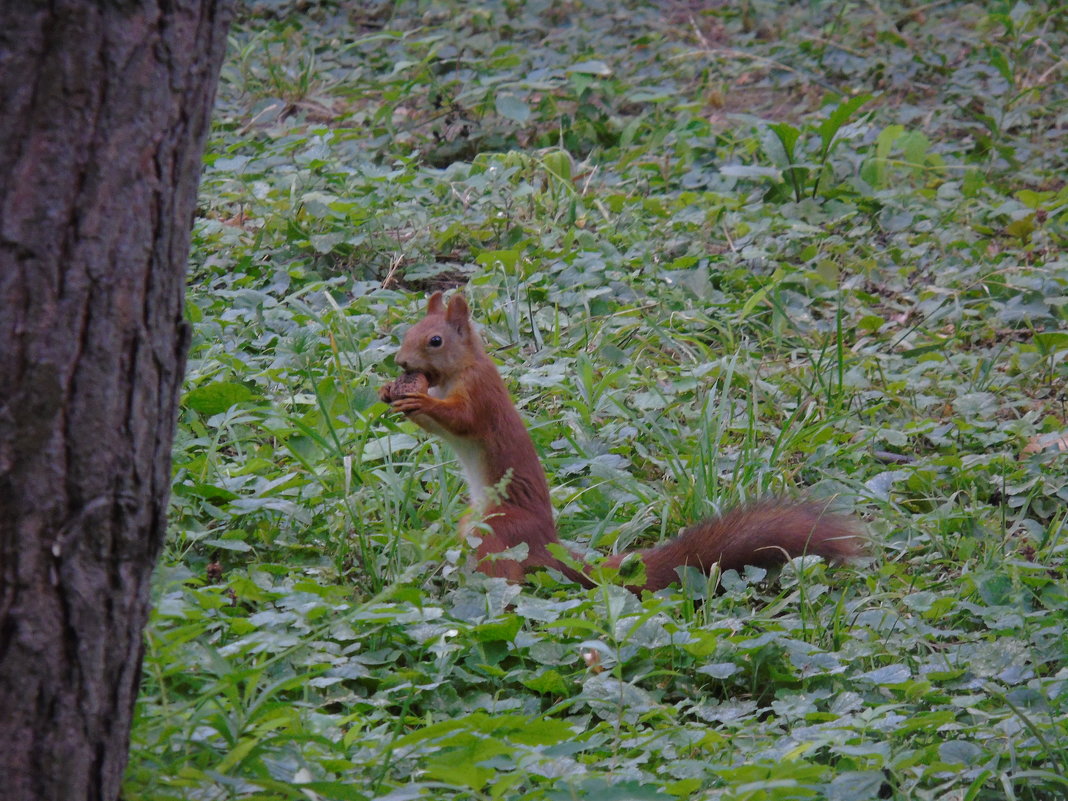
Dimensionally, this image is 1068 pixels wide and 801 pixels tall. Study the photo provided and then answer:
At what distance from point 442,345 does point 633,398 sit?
72cm

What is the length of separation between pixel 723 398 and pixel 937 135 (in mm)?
3078

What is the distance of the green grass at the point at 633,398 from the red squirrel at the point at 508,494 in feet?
0.29

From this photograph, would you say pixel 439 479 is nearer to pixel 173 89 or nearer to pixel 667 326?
pixel 667 326

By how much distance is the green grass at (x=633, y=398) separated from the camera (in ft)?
6.69

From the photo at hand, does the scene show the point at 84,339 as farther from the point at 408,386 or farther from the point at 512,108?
the point at 512,108

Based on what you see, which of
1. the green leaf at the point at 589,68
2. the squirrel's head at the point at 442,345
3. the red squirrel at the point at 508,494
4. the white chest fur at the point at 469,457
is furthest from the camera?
the green leaf at the point at 589,68

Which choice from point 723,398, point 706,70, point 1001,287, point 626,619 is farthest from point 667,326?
point 706,70

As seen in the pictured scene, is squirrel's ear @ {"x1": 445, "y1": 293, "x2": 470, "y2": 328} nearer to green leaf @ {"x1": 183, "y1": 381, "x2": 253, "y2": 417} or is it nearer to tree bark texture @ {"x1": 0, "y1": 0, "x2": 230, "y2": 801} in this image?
green leaf @ {"x1": 183, "y1": 381, "x2": 253, "y2": 417}

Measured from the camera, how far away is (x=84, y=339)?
1.43m

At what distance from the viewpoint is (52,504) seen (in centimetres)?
143

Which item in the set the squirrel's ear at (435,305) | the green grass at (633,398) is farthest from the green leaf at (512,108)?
the squirrel's ear at (435,305)

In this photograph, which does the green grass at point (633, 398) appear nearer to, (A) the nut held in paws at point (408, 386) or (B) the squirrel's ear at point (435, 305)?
(A) the nut held in paws at point (408, 386)

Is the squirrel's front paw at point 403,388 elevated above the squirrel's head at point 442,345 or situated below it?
below

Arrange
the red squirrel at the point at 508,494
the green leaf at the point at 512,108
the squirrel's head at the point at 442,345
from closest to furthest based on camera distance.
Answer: the red squirrel at the point at 508,494, the squirrel's head at the point at 442,345, the green leaf at the point at 512,108
